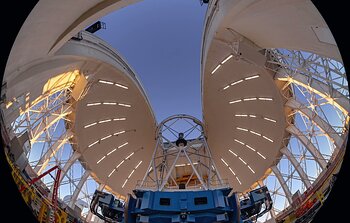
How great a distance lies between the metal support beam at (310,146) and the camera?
23906 mm

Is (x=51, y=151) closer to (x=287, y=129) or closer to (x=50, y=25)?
(x=50, y=25)

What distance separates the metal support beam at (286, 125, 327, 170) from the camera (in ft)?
78.4

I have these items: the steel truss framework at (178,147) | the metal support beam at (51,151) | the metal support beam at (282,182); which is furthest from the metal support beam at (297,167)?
the metal support beam at (51,151)

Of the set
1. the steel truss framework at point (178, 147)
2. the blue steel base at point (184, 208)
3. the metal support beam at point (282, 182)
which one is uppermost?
the steel truss framework at point (178, 147)

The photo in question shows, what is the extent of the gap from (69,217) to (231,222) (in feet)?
41.1

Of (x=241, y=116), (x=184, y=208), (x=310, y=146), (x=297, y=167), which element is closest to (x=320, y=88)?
(x=310, y=146)

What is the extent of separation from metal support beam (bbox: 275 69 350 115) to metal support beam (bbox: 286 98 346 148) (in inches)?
108

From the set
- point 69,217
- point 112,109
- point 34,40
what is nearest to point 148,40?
point 112,109

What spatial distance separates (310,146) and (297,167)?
277 centimetres

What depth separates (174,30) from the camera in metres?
33.2

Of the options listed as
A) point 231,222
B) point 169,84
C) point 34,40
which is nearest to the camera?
point 34,40

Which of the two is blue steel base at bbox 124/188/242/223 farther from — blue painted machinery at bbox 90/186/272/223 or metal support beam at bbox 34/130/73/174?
metal support beam at bbox 34/130/73/174

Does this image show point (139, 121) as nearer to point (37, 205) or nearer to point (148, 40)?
point (148, 40)

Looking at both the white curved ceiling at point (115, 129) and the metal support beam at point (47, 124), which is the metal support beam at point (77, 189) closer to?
the white curved ceiling at point (115, 129)
